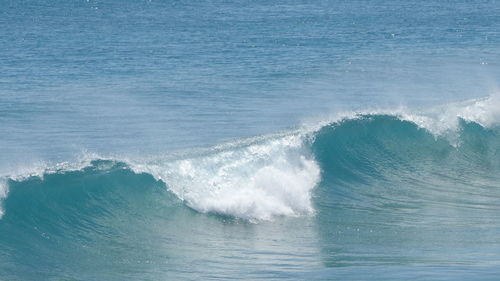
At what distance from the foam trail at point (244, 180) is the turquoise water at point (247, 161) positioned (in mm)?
42

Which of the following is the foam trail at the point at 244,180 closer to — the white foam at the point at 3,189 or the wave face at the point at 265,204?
the wave face at the point at 265,204

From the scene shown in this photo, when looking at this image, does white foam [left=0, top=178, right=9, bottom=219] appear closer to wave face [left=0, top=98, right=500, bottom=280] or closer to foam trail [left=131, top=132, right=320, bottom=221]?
wave face [left=0, top=98, right=500, bottom=280]

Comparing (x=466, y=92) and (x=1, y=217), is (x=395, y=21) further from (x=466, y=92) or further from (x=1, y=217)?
(x=1, y=217)

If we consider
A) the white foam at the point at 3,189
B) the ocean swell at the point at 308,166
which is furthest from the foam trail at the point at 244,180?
the white foam at the point at 3,189

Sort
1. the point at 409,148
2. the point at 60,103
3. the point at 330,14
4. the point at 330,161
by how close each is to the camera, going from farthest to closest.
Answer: the point at 330,14 → the point at 60,103 → the point at 409,148 → the point at 330,161

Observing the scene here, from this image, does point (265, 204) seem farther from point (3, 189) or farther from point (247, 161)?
point (3, 189)

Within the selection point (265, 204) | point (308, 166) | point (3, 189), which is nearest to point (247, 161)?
point (308, 166)

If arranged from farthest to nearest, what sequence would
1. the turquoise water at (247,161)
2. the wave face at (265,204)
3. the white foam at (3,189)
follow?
the white foam at (3,189) → the wave face at (265,204) → the turquoise water at (247,161)

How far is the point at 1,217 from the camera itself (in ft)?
69.1

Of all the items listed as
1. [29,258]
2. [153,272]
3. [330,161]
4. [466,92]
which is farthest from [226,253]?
[466,92]

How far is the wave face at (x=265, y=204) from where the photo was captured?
65.1 ft

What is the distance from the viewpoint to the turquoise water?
64.6 feet

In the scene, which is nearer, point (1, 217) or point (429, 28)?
point (1, 217)

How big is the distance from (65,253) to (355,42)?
37.3 meters
